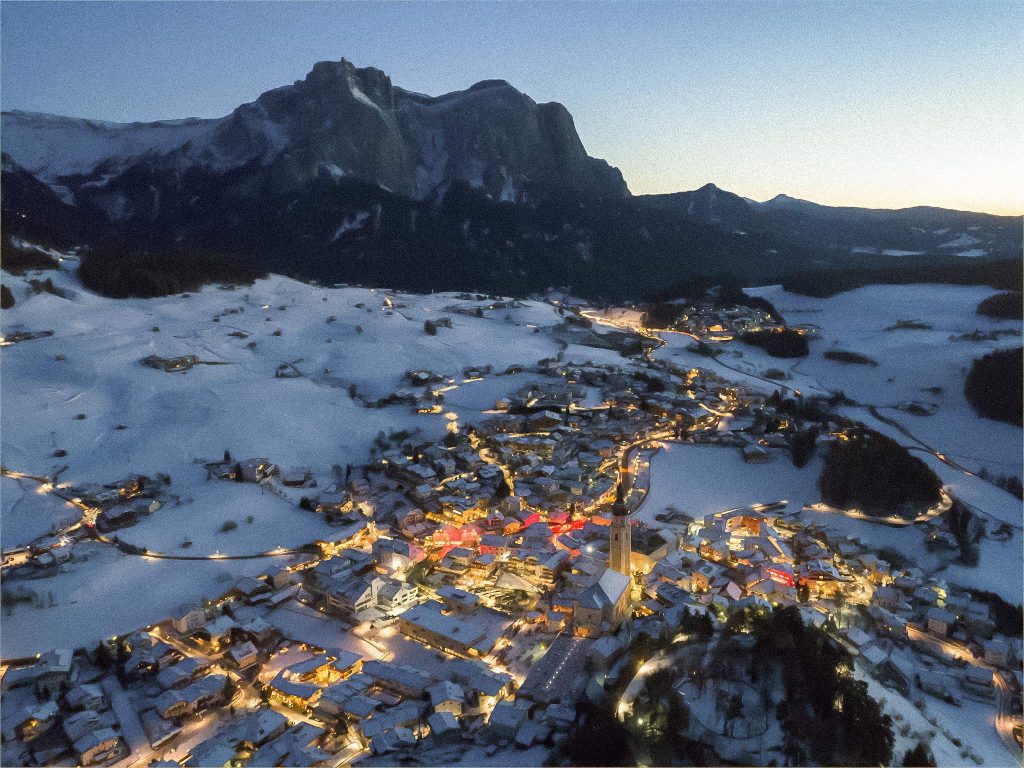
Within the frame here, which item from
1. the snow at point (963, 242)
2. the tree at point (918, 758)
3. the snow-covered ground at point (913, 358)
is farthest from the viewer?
the snow at point (963, 242)

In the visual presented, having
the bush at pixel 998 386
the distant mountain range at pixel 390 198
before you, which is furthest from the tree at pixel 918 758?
the distant mountain range at pixel 390 198

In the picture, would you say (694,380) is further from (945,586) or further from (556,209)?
(556,209)

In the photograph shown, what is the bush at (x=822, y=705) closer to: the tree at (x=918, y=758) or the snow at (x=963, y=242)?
the tree at (x=918, y=758)

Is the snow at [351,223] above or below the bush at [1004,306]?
above

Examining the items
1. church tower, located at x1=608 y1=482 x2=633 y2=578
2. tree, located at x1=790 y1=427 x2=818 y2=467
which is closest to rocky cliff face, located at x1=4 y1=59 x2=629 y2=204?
tree, located at x1=790 y1=427 x2=818 y2=467

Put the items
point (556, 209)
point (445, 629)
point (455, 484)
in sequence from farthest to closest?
point (556, 209) < point (455, 484) < point (445, 629)

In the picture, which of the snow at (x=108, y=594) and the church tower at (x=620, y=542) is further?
the church tower at (x=620, y=542)

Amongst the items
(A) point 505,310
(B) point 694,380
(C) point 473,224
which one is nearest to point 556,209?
(C) point 473,224
